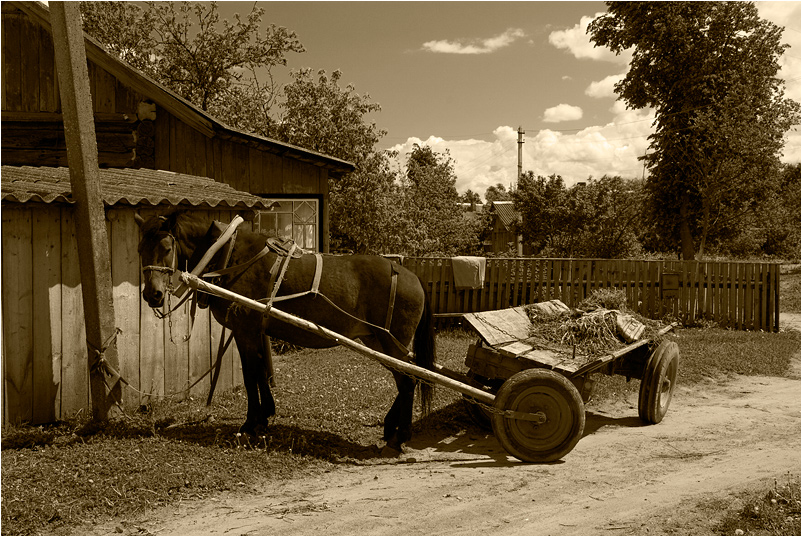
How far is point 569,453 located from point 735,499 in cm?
172

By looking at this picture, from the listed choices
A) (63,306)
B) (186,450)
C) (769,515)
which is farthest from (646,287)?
(63,306)

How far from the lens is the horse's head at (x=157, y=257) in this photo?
5.75 metres

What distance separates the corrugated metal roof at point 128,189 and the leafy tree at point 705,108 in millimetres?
18096

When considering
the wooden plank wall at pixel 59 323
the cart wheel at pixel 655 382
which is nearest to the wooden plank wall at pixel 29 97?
the wooden plank wall at pixel 59 323

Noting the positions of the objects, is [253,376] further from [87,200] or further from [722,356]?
[722,356]

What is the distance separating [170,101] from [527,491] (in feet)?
28.6

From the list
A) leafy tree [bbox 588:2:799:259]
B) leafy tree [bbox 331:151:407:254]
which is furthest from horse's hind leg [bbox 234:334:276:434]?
leafy tree [bbox 588:2:799:259]

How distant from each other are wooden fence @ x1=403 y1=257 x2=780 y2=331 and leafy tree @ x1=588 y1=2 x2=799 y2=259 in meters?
7.00

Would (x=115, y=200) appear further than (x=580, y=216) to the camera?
No

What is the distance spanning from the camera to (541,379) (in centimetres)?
584

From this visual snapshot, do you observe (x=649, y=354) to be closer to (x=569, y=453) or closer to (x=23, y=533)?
(x=569, y=453)

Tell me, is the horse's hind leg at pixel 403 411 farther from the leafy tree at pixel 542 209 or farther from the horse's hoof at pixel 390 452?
the leafy tree at pixel 542 209

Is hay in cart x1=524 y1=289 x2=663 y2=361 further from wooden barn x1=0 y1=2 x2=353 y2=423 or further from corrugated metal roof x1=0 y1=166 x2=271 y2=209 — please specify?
corrugated metal roof x1=0 y1=166 x2=271 y2=209

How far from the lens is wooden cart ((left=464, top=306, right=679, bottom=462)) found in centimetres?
582
